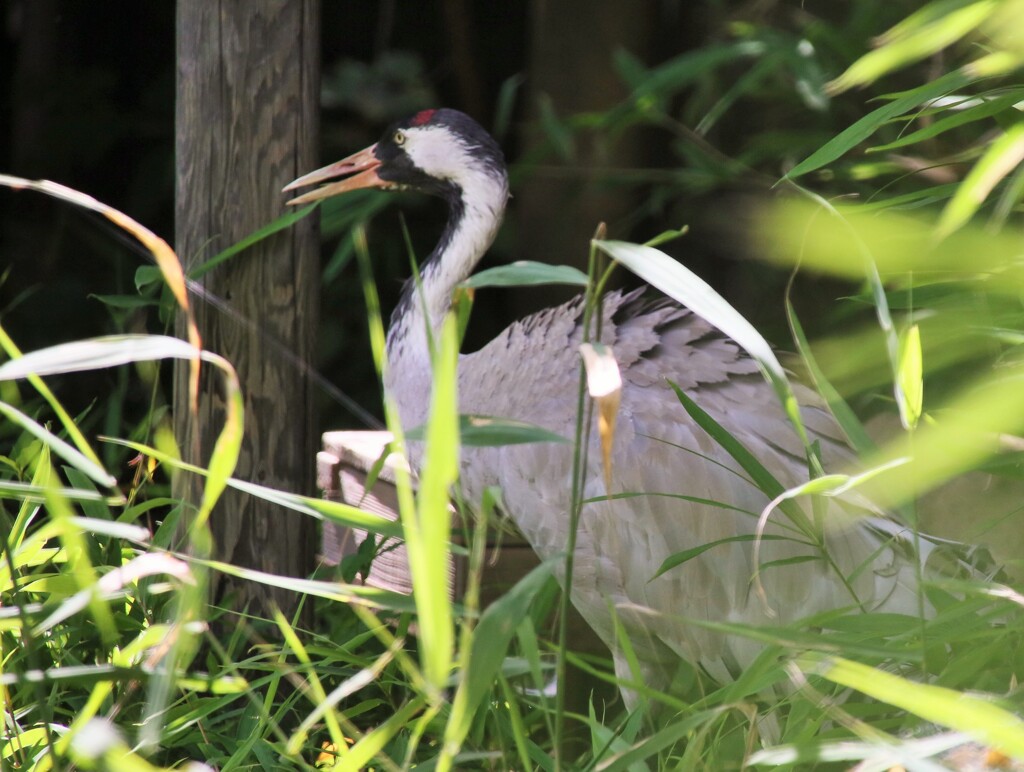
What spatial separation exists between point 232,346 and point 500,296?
2131mm

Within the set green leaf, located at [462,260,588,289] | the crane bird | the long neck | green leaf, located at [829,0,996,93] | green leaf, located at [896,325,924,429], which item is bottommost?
the crane bird

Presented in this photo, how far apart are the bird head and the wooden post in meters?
0.42

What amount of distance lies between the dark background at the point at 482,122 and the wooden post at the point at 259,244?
90cm

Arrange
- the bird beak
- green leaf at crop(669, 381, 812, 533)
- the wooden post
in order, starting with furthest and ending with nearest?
the bird beak, the wooden post, green leaf at crop(669, 381, 812, 533)

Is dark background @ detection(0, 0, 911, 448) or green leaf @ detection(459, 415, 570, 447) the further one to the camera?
dark background @ detection(0, 0, 911, 448)

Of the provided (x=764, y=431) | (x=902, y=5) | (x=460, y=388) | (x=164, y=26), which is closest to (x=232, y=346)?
(x=460, y=388)

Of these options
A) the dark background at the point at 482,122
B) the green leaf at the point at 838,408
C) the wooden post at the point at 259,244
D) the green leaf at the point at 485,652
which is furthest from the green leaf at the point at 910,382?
the dark background at the point at 482,122

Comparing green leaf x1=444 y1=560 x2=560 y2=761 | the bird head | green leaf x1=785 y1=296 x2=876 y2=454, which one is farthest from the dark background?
green leaf x1=444 y1=560 x2=560 y2=761

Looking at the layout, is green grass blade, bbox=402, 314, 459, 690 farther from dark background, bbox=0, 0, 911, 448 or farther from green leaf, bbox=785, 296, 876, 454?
dark background, bbox=0, 0, 911, 448

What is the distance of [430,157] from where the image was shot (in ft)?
6.95

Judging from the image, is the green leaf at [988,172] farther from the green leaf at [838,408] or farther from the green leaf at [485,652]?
the green leaf at [485,652]

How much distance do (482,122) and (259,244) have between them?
7.14ft

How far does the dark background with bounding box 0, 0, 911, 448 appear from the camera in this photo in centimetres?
292

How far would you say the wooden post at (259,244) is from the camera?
1558 mm
